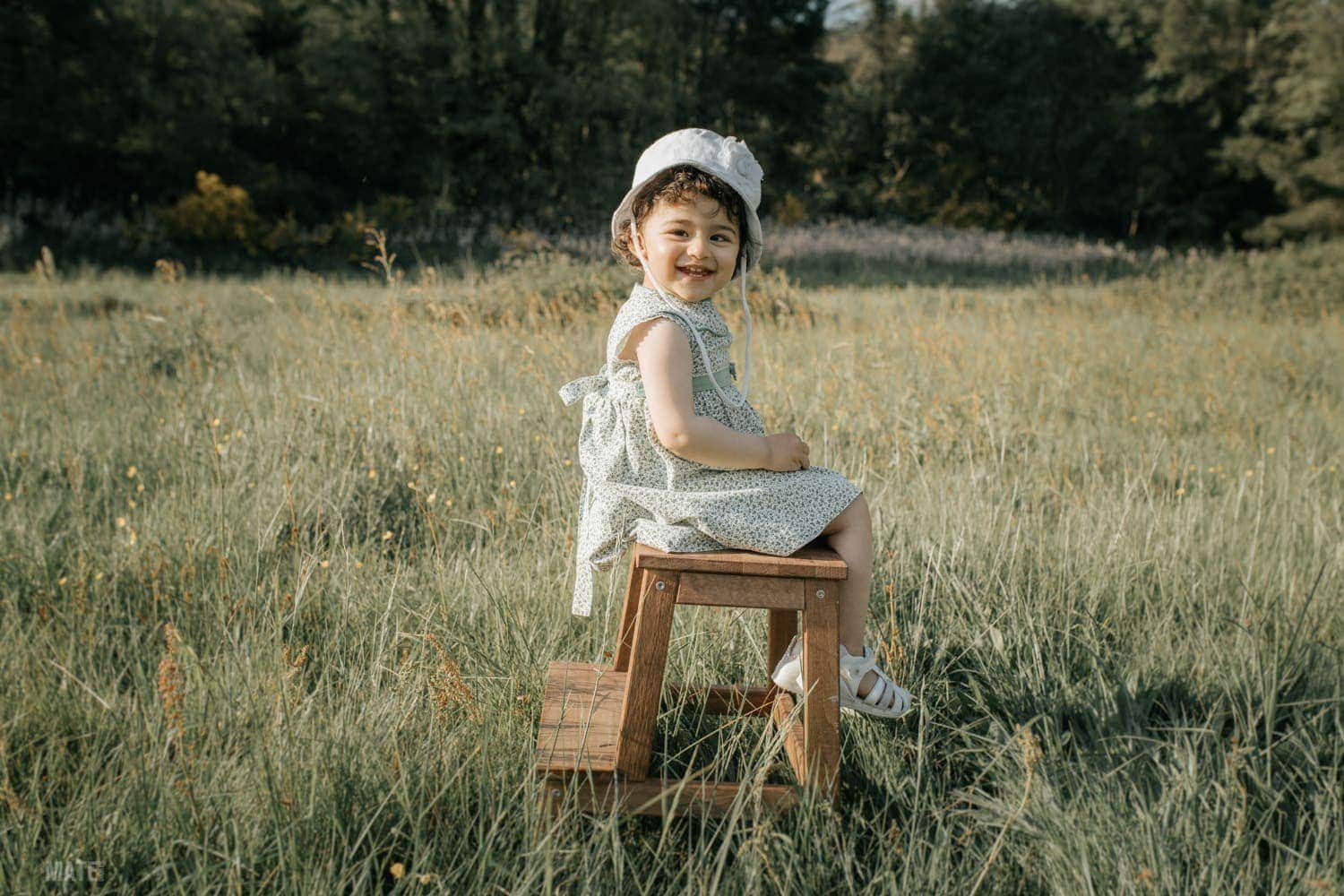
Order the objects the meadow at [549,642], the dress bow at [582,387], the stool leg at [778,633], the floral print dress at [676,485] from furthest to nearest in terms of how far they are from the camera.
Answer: the stool leg at [778,633] → the dress bow at [582,387] → the floral print dress at [676,485] → the meadow at [549,642]

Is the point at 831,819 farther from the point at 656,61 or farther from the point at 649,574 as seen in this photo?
the point at 656,61

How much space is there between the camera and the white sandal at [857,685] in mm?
1983

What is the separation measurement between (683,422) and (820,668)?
551 millimetres

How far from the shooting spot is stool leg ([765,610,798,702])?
2.28 meters

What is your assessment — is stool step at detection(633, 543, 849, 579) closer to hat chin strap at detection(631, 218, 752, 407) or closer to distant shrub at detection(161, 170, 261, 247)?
hat chin strap at detection(631, 218, 752, 407)

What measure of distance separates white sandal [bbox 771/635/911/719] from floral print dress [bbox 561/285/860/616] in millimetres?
265

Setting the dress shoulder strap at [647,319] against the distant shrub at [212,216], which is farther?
the distant shrub at [212,216]

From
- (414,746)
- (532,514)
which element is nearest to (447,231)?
(532,514)

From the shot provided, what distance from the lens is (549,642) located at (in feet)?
8.01

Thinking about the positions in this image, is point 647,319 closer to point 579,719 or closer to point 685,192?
point 685,192

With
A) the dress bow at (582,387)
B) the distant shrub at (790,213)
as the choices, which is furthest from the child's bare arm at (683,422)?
the distant shrub at (790,213)

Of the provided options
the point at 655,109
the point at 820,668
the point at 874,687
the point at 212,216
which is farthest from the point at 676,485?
the point at 655,109

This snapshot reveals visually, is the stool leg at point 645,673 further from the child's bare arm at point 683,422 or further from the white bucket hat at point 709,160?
the white bucket hat at point 709,160

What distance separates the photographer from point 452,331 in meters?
5.22
